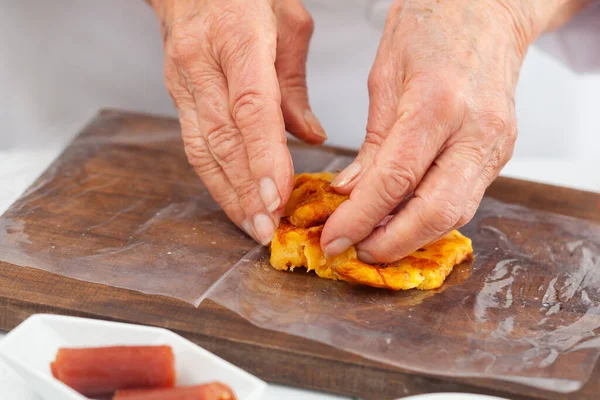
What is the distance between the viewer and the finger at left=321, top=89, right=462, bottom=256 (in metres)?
2.30

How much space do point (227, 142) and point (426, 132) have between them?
2.39 feet

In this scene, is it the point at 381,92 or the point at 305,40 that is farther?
the point at 305,40

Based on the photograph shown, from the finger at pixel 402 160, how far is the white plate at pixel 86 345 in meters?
0.74

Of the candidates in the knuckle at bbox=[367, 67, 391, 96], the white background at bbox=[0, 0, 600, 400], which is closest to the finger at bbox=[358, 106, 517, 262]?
the knuckle at bbox=[367, 67, 391, 96]

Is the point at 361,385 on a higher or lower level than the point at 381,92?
lower

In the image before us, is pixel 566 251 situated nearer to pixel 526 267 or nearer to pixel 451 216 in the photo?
pixel 526 267

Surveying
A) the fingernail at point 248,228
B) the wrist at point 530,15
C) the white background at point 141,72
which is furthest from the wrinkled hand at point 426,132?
the white background at point 141,72

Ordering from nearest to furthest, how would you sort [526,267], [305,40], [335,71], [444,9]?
[444,9] < [526,267] < [305,40] < [335,71]

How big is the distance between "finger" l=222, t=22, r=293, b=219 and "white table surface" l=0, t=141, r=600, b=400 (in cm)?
70

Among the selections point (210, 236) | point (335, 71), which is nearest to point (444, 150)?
point (210, 236)

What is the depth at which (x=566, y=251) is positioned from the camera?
280 cm

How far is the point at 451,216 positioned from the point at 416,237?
5.0 inches

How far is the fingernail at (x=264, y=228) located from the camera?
8.48 ft

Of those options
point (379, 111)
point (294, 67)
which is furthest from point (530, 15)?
point (294, 67)
